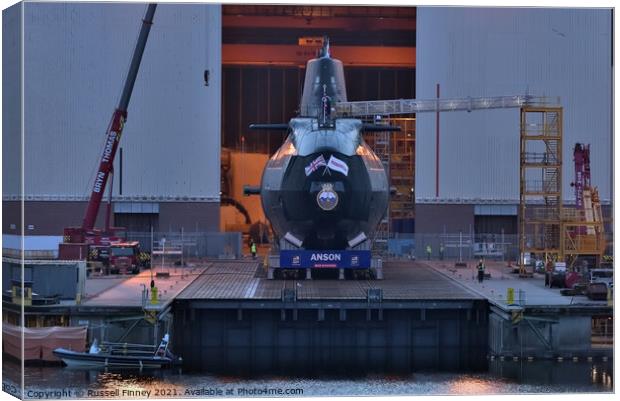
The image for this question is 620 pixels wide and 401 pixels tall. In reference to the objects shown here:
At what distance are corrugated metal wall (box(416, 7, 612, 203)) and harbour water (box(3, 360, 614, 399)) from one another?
1220 inches

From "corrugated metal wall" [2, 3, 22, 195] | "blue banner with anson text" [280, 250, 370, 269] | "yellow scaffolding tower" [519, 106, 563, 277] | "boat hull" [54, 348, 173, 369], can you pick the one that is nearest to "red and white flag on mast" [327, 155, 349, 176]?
"blue banner with anson text" [280, 250, 370, 269]

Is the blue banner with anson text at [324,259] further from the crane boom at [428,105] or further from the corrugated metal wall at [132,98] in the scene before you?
the corrugated metal wall at [132,98]

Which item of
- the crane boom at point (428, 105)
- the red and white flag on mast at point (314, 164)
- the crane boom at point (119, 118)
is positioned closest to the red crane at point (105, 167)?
the crane boom at point (119, 118)

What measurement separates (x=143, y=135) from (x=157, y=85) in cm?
334

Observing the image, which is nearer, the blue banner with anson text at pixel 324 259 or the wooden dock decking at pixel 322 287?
the wooden dock decking at pixel 322 287

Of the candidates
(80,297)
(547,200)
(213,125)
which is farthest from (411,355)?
(213,125)

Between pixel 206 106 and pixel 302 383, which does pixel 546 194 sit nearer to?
pixel 206 106

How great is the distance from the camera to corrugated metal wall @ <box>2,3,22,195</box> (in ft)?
120

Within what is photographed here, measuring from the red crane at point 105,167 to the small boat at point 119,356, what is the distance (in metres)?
18.9

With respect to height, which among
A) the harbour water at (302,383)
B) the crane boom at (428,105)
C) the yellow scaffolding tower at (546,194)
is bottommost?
the harbour water at (302,383)

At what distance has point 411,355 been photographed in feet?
152

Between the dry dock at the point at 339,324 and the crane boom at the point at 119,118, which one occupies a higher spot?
the crane boom at the point at 119,118

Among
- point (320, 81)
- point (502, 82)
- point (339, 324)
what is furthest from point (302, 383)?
point (502, 82)

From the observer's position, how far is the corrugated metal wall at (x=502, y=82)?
236 ft
